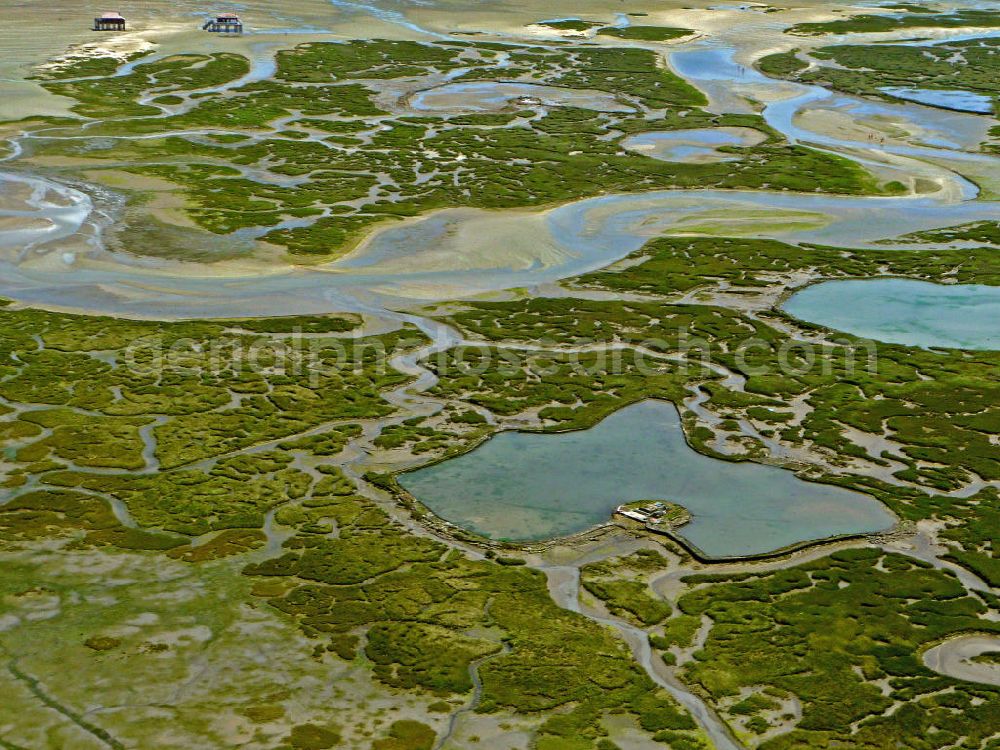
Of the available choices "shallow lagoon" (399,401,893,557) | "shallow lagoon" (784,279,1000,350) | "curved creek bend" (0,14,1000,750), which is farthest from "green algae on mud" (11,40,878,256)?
"shallow lagoon" (399,401,893,557)

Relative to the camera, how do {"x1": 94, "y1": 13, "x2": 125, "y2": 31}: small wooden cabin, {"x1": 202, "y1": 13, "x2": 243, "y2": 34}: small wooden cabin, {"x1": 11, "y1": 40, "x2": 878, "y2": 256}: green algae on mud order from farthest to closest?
1. {"x1": 94, "y1": 13, "x2": 125, "y2": 31}: small wooden cabin
2. {"x1": 202, "y1": 13, "x2": 243, "y2": 34}: small wooden cabin
3. {"x1": 11, "y1": 40, "x2": 878, "y2": 256}: green algae on mud

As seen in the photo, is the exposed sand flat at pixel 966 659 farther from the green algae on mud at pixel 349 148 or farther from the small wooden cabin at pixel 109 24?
the small wooden cabin at pixel 109 24

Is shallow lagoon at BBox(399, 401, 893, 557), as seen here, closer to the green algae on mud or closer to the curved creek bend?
the curved creek bend

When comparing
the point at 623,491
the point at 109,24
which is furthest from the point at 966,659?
the point at 109,24

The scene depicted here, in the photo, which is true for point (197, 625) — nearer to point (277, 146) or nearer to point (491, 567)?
point (491, 567)

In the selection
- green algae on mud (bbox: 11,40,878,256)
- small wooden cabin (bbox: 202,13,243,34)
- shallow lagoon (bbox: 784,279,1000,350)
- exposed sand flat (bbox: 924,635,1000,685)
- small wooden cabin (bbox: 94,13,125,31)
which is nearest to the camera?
exposed sand flat (bbox: 924,635,1000,685)

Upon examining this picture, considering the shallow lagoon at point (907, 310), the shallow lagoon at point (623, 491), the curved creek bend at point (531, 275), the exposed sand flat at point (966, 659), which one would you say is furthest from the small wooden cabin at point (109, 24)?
the exposed sand flat at point (966, 659)

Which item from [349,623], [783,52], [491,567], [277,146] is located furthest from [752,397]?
[783,52]

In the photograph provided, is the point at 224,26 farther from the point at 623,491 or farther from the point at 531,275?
the point at 623,491
